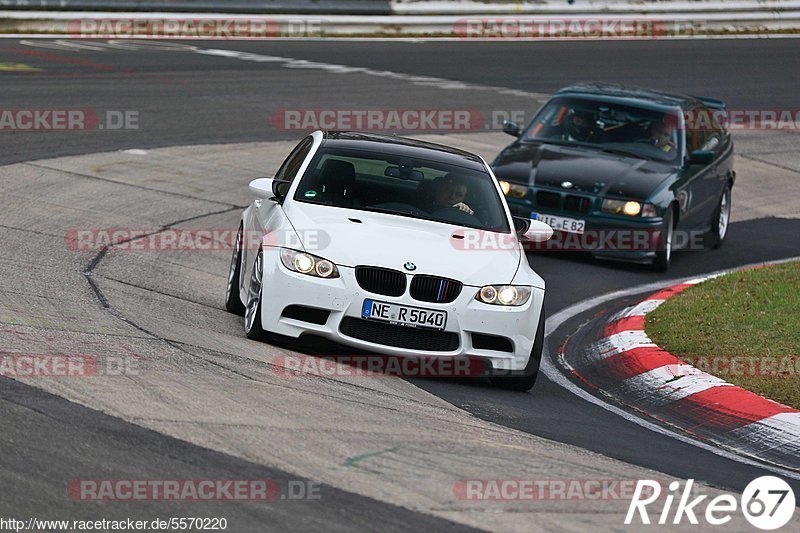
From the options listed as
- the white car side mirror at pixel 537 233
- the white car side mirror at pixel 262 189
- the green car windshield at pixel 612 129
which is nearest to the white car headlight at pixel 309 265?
the white car side mirror at pixel 262 189

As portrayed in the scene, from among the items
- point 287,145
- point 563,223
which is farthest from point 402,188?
point 287,145

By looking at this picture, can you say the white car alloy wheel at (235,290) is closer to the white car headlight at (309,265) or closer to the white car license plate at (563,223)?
the white car headlight at (309,265)

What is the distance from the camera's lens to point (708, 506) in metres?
6.04

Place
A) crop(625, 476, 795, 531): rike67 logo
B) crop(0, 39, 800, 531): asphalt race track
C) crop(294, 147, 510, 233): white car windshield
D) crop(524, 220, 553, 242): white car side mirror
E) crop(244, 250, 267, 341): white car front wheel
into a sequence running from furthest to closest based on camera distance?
crop(524, 220, 553, 242): white car side mirror < crop(294, 147, 510, 233): white car windshield < crop(244, 250, 267, 341): white car front wheel < crop(625, 476, 795, 531): rike67 logo < crop(0, 39, 800, 531): asphalt race track

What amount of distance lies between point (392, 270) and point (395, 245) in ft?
0.93

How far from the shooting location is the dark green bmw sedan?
529 inches

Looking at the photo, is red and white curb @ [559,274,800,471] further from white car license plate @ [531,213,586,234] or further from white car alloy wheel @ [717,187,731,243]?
white car alloy wheel @ [717,187,731,243]

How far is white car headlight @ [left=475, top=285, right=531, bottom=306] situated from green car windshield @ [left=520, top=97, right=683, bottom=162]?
20.4 feet

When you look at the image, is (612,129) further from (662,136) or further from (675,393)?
(675,393)

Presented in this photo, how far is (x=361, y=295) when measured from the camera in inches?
322

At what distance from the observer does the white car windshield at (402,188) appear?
9.27 m

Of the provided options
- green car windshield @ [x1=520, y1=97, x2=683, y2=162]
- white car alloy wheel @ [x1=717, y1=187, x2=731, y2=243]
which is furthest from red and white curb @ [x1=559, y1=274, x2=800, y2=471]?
white car alloy wheel @ [x1=717, y1=187, x2=731, y2=243]

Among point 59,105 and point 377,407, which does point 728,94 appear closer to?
point 59,105

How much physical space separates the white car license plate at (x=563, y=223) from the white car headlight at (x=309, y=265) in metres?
5.42
